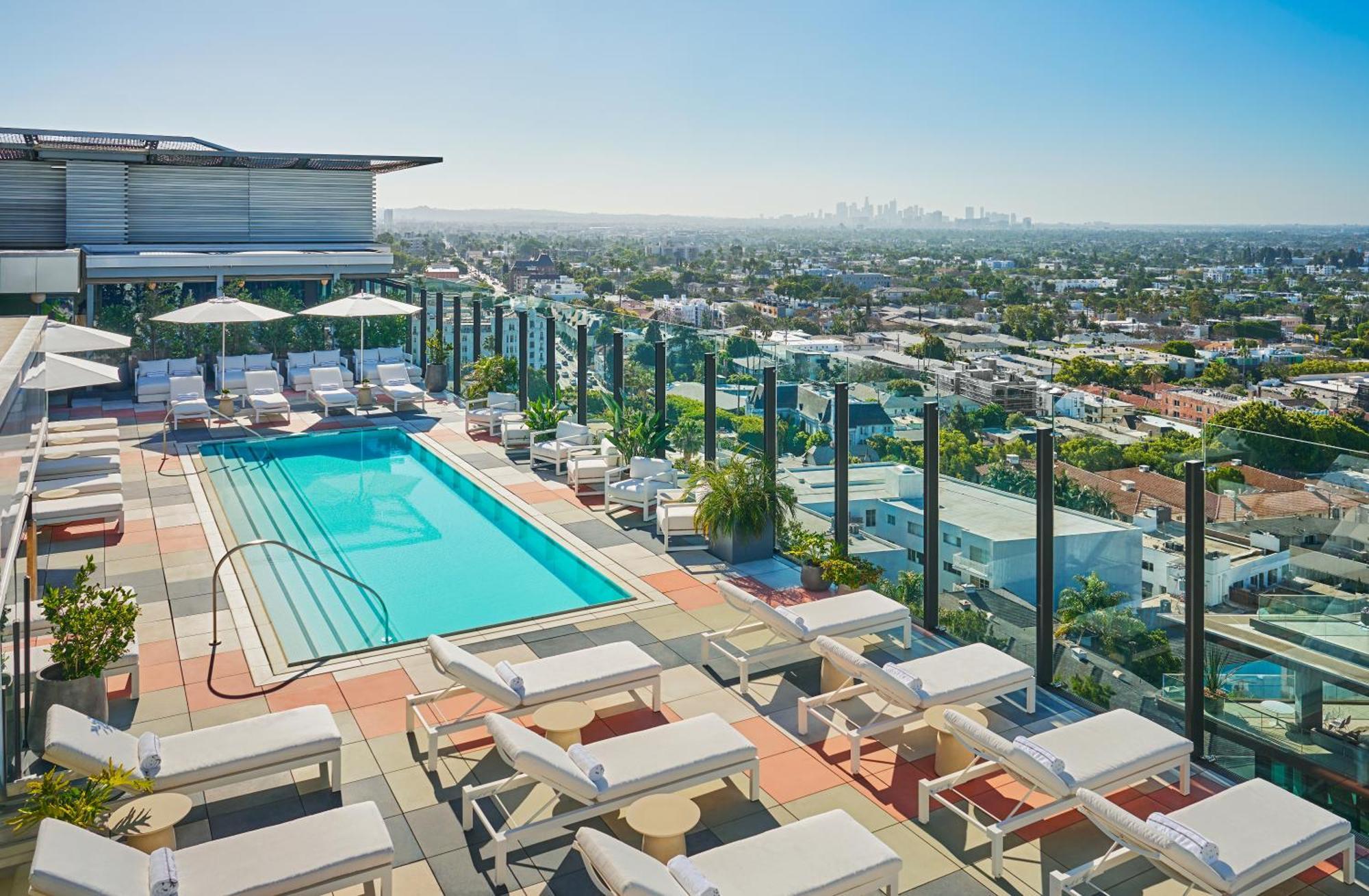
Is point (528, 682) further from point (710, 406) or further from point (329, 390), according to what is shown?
point (329, 390)

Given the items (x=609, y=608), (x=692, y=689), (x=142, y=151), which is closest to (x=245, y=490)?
(x=609, y=608)

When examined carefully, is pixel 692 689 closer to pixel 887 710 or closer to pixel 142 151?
pixel 887 710

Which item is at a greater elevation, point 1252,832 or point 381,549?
point 381,549

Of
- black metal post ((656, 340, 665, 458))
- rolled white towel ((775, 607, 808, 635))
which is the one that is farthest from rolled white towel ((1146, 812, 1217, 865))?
black metal post ((656, 340, 665, 458))

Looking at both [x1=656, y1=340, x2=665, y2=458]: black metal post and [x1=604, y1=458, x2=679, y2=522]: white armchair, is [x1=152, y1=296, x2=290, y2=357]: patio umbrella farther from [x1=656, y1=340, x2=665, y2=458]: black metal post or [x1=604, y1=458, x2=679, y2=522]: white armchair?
[x1=604, y1=458, x2=679, y2=522]: white armchair

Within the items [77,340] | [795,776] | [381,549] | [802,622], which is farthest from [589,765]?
[77,340]

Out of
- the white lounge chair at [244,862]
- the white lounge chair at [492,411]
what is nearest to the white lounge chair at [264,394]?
the white lounge chair at [492,411]
